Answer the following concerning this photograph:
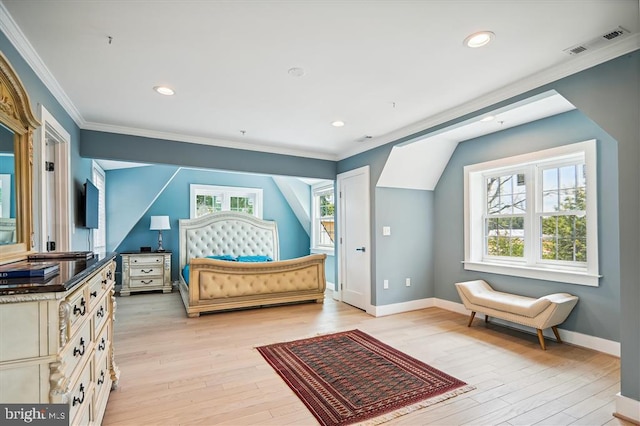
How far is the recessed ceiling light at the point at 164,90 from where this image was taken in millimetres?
2794

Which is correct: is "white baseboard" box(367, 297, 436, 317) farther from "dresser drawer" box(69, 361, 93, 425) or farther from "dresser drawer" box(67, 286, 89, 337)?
"dresser drawer" box(67, 286, 89, 337)

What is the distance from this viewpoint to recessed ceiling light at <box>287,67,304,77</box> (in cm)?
246

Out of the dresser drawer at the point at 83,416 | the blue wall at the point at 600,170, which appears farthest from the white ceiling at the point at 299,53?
the dresser drawer at the point at 83,416

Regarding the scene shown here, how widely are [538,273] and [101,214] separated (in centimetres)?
656

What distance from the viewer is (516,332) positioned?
12.2 feet

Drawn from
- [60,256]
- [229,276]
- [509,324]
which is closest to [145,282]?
[229,276]

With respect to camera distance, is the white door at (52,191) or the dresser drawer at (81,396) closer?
the dresser drawer at (81,396)

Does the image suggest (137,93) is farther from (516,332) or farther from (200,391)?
(516,332)

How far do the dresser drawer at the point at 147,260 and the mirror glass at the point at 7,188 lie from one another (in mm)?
4425

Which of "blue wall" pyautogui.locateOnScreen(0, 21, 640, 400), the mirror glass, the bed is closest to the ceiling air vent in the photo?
"blue wall" pyautogui.locateOnScreen(0, 21, 640, 400)

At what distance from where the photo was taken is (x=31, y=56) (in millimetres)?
2184

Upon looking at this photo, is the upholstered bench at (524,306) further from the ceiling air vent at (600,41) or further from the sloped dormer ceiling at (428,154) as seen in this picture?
the ceiling air vent at (600,41)

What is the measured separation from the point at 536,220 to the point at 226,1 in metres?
3.92

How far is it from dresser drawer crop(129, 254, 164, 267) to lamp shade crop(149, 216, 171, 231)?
540mm
